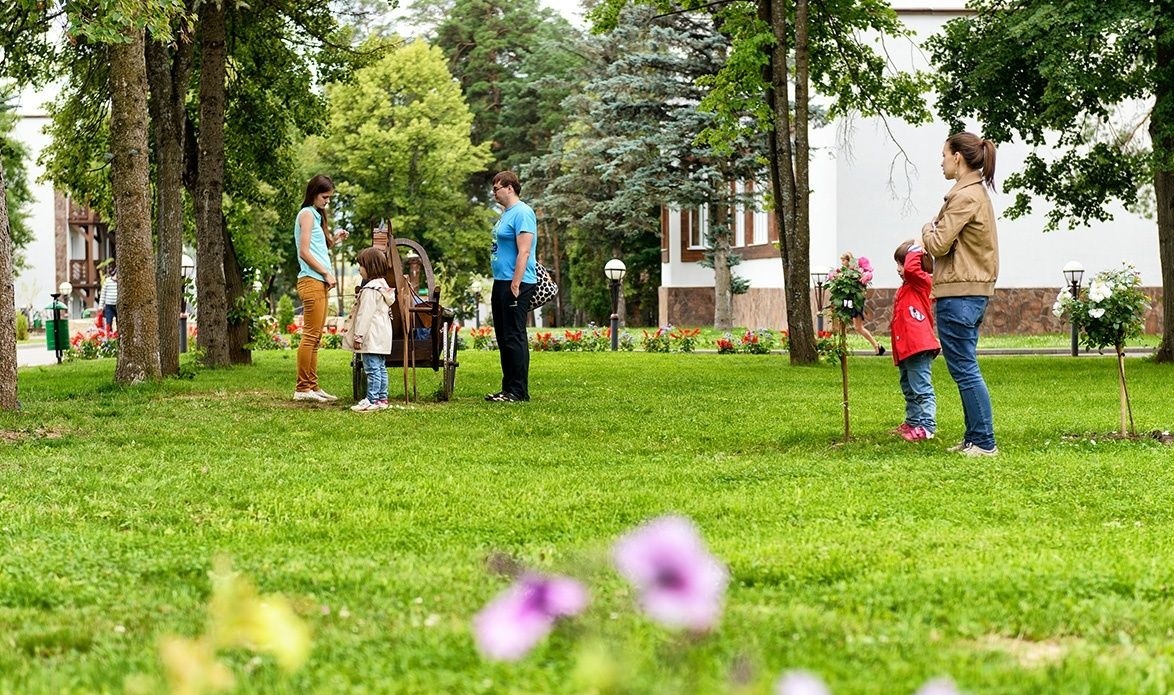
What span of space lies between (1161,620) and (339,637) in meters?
2.39

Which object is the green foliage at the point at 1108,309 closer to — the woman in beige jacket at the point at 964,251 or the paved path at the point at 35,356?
the woman in beige jacket at the point at 964,251

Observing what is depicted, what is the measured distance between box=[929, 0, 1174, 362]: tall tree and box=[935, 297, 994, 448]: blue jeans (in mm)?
8983

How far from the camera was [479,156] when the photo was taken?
54.2 m

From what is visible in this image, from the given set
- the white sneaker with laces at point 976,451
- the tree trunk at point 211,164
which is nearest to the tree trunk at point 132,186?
the tree trunk at point 211,164

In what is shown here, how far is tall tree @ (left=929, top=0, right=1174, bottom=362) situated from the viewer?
55.2 ft

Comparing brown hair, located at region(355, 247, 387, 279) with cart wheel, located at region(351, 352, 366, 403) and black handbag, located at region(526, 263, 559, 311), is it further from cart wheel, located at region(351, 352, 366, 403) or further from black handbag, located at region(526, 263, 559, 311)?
black handbag, located at region(526, 263, 559, 311)

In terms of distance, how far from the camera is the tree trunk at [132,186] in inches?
555

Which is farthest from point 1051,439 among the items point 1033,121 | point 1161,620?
point 1033,121

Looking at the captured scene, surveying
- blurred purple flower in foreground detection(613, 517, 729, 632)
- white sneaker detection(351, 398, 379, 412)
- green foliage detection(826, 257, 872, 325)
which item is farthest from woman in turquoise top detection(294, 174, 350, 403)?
blurred purple flower in foreground detection(613, 517, 729, 632)

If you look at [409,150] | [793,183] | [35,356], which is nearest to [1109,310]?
[793,183]

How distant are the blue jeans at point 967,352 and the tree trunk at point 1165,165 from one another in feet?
30.6

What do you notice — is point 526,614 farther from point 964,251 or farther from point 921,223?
point 921,223

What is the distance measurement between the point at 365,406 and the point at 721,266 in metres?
27.7

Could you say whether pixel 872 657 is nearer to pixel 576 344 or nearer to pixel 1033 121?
pixel 1033 121
